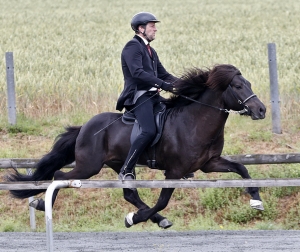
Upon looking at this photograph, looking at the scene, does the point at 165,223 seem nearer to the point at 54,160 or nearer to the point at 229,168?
the point at 229,168

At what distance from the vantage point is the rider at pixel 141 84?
9.26 metres

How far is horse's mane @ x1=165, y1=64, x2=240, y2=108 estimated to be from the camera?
29.7 ft

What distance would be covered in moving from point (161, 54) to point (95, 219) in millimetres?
9940

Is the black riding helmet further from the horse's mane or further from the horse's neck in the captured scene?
the horse's neck

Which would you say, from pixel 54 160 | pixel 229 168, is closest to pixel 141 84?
pixel 229 168

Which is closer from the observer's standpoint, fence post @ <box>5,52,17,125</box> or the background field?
the background field

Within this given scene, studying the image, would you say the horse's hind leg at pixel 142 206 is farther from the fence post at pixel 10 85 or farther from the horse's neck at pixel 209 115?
the fence post at pixel 10 85

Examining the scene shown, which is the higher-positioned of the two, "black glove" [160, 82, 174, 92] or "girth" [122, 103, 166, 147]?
"black glove" [160, 82, 174, 92]

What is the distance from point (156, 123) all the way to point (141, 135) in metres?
0.27

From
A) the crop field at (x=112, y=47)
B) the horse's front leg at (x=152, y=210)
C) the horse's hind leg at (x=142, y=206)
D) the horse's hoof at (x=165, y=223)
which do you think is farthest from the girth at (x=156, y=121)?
the crop field at (x=112, y=47)

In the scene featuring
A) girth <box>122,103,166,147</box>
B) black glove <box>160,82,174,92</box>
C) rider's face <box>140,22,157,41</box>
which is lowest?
girth <box>122,103,166,147</box>

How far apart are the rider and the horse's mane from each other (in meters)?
0.16

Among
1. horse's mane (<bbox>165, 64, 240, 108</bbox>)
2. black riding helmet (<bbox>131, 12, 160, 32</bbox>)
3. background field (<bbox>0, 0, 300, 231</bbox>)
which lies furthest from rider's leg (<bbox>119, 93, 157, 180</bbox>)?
background field (<bbox>0, 0, 300, 231</bbox>)

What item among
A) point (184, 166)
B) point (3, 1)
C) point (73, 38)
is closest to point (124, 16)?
point (73, 38)
